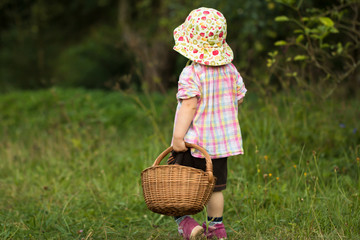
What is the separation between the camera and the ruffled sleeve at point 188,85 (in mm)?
2850

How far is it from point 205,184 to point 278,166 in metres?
1.67

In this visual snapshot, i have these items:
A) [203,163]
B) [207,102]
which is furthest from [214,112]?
[203,163]

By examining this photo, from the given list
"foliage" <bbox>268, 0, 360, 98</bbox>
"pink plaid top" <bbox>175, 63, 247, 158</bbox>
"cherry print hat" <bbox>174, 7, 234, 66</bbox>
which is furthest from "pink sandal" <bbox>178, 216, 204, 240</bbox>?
"foliage" <bbox>268, 0, 360, 98</bbox>

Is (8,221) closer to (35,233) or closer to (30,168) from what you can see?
(35,233)

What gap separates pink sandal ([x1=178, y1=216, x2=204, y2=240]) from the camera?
114 inches

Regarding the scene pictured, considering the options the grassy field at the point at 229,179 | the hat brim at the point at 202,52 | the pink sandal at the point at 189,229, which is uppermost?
the hat brim at the point at 202,52

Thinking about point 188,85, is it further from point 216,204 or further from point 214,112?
point 216,204

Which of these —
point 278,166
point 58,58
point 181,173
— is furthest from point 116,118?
point 58,58

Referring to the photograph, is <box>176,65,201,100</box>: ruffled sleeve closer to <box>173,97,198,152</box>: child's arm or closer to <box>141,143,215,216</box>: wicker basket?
<box>173,97,198,152</box>: child's arm

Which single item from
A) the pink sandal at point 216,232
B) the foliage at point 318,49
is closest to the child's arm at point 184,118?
the pink sandal at point 216,232

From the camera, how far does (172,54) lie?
36.0 feet

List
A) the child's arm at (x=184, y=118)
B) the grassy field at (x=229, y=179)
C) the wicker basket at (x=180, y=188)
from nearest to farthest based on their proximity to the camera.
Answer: the wicker basket at (x=180, y=188) → the child's arm at (x=184, y=118) → the grassy field at (x=229, y=179)

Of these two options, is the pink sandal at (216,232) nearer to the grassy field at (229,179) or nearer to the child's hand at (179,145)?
the grassy field at (229,179)

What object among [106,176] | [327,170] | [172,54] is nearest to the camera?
[327,170]
